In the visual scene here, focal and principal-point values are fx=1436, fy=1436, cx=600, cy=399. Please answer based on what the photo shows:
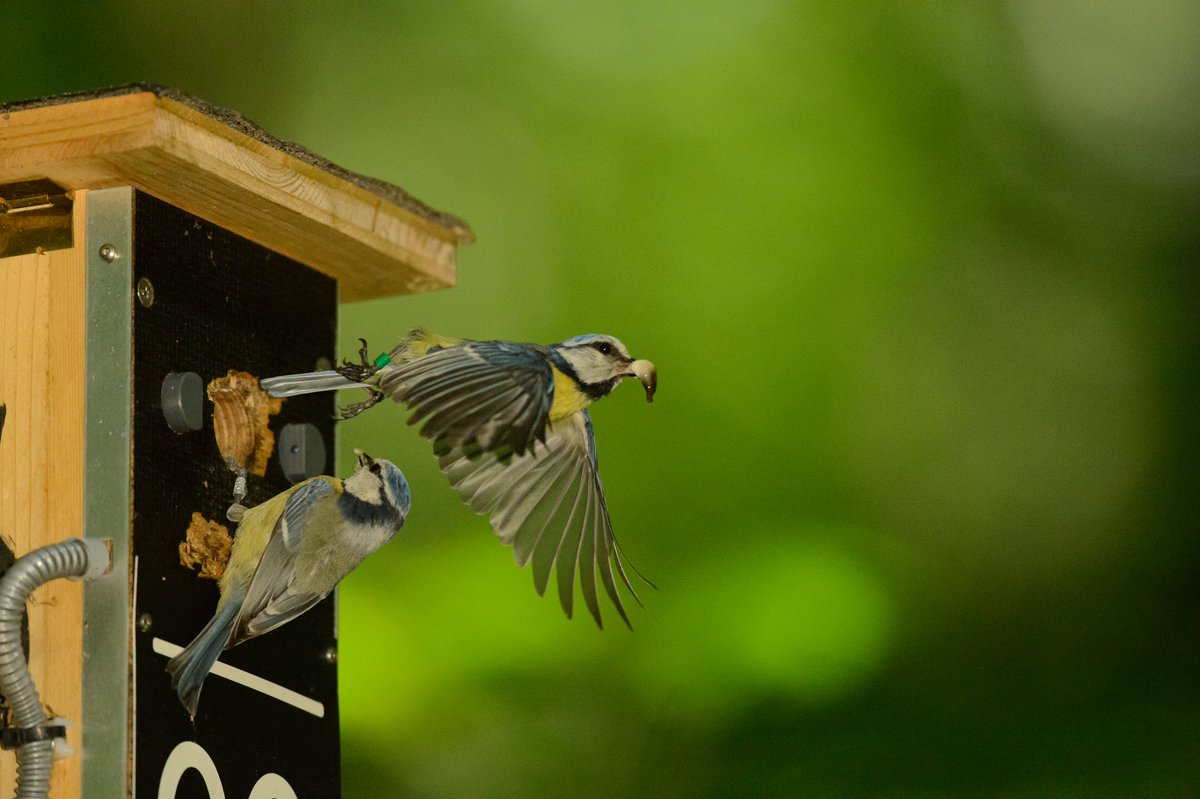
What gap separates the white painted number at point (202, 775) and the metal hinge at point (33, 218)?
0.84 metres

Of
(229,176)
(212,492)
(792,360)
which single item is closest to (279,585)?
(212,492)

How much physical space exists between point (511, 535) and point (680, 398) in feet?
6.35

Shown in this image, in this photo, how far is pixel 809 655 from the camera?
154 inches

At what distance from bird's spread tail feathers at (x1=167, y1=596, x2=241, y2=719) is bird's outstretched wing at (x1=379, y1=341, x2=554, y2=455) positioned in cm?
A: 49

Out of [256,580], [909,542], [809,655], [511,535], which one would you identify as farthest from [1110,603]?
[256,580]

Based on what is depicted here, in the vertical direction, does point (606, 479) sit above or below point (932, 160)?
below

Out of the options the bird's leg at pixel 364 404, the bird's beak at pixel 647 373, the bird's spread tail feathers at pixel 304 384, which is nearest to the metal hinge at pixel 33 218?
the bird's spread tail feathers at pixel 304 384

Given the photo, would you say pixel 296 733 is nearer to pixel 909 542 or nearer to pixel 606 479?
pixel 606 479

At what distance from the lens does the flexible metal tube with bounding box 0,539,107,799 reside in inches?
78.3

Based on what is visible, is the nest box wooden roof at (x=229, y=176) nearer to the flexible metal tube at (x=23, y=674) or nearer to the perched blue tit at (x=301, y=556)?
the perched blue tit at (x=301, y=556)

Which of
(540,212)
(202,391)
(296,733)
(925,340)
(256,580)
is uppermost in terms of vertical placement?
(540,212)

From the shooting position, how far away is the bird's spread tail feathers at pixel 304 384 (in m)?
2.26

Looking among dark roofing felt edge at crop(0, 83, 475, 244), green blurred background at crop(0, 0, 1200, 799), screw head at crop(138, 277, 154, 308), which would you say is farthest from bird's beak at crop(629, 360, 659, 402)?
green blurred background at crop(0, 0, 1200, 799)

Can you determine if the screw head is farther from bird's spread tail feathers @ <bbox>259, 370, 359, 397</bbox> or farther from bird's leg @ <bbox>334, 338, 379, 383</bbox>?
bird's leg @ <bbox>334, 338, 379, 383</bbox>
